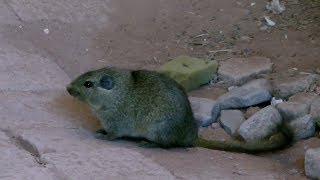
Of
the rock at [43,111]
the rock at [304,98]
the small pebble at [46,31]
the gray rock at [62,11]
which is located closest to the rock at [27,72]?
the rock at [43,111]

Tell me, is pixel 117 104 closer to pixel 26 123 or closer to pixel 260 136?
pixel 26 123

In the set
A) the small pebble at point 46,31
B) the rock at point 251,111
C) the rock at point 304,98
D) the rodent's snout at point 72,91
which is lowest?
the rock at point 251,111

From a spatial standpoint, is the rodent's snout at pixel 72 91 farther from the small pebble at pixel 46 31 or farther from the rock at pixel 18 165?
the small pebble at pixel 46 31

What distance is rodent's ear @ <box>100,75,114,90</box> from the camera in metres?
5.66

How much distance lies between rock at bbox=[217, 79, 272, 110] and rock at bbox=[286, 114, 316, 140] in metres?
0.53

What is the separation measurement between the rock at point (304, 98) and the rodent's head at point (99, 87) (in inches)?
56.0

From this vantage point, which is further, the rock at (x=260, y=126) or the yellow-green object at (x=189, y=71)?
the yellow-green object at (x=189, y=71)

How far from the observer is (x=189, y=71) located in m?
6.49

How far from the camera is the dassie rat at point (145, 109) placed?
18.2 ft

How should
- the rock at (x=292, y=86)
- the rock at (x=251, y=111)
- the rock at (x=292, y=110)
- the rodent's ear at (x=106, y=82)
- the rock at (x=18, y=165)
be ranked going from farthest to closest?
1. the rock at (x=292, y=86)
2. the rock at (x=251, y=111)
3. the rock at (x=292, y=110)
4. the rodent's ear at (x=106, y=82)
5. the rock at (x=18, y=165)

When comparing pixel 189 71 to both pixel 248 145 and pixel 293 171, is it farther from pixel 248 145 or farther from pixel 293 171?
pixel 293 171

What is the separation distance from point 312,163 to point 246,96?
1.30m

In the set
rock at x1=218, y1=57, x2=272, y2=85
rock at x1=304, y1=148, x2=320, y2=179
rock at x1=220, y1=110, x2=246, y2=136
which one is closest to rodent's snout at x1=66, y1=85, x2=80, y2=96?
rock at x1=220, y1=110, x2=246, y2=136

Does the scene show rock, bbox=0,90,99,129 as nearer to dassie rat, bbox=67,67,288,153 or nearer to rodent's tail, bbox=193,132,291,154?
dassie rat, bbox=67,67,288,153
